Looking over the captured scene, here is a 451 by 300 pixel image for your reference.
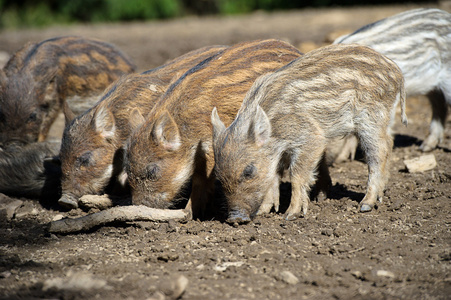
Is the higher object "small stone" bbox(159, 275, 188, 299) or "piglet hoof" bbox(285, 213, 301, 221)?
"small stone" bbox(159, 275, 188, 299)

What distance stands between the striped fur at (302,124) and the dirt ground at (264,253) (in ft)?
0.86

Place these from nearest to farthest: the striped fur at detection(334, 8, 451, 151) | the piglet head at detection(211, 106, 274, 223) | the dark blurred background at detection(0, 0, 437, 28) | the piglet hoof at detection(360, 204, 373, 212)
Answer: the piglet head at detection(211, 106, 274, 223)
the piglet hoof at detection(360, 204, 373, 212)
the striped fur at detection(334, 8, 451, 151)
the dark blurred background at detection(0, 0, 437, 28)

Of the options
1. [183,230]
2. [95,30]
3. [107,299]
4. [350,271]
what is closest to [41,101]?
[183,230]

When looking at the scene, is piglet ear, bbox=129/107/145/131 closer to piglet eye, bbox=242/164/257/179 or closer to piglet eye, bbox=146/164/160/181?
piglet eye, bbox=146/164/160/181

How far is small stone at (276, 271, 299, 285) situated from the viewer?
3264 millimetres

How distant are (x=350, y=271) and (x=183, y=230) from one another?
4.54 ft

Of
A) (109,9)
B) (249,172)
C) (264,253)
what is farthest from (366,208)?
(109,9)

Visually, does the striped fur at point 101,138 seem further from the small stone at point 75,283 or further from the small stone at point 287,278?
the small stone at point 287,278

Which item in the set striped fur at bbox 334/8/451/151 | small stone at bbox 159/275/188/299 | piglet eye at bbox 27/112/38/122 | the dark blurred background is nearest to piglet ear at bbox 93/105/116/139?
piglet eye at bbox 27/112/38/122

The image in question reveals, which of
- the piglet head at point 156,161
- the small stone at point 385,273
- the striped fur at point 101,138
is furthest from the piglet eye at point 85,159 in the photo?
the small stone at point 385,273

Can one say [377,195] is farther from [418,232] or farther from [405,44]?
[405,44]

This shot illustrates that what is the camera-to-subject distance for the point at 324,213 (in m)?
4.45

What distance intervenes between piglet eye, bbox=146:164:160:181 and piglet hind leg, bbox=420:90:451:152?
3.11 m

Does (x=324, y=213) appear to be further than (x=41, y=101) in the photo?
No
